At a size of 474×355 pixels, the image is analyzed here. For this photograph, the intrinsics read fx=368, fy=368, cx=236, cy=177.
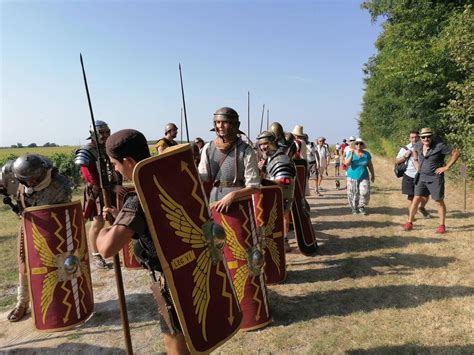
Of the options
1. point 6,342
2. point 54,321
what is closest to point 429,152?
point 54,321

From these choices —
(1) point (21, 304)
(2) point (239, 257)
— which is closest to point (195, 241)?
(2) point (239, 257)

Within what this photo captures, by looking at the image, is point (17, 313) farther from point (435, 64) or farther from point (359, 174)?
point (435, 64)

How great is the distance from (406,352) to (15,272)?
5.17 m

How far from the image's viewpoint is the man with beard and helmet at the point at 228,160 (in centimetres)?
352

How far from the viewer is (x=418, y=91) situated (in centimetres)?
1970

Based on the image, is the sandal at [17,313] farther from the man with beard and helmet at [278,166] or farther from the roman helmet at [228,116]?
the man with beard and helmet at [278,166]

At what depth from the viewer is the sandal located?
385 centimetres

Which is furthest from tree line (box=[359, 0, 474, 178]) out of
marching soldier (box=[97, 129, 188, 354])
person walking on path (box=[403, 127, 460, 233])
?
marching soldier (box=[97, 129, 188, 354])

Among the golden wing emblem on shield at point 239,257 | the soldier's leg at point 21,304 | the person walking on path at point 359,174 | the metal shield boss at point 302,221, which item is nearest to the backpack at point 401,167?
the person walking on path at point 359,174

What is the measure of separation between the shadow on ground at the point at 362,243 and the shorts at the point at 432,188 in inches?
28.5

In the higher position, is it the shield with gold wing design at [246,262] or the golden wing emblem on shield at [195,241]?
the golden wing emblem on shield at [195,241]

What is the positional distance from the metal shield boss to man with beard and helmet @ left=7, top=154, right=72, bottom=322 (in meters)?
3.11

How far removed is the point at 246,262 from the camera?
3.39 meters

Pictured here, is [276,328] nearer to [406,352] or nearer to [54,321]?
[406,352]
